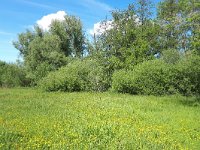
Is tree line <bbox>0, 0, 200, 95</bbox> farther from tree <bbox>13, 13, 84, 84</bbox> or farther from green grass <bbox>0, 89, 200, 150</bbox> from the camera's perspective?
green grass <bbox>0, 89, 200, 150</bbox>

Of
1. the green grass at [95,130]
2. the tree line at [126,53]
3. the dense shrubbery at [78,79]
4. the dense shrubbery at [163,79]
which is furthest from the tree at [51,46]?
the green grass at [95,130]

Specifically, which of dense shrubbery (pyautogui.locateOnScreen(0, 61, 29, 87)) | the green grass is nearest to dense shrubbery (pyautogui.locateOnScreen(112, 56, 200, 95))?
the green grass

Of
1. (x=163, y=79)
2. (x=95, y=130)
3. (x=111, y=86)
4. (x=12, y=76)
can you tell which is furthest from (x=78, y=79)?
(x=95, y=130)

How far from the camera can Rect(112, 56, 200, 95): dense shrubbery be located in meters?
34.8

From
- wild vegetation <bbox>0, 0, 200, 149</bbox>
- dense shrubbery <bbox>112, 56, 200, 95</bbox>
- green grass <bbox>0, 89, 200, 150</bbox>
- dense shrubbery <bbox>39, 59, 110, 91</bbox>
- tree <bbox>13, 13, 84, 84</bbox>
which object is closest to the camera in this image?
green grass <bbox>0, 89, 200, 150</bbox>

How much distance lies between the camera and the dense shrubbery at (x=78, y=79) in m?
38.6

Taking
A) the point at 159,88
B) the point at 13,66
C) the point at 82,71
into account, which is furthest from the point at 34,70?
the point at 159,88

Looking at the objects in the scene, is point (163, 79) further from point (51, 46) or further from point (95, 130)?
point (51, 46)

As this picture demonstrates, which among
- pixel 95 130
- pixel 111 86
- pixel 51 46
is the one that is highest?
pixel 51 46

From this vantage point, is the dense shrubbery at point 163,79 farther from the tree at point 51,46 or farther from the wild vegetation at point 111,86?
the tree at point 51,46

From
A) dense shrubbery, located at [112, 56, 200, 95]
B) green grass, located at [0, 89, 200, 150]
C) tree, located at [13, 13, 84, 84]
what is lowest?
green grass, located at [0, 89, 200, 150]

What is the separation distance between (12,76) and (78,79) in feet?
56.5

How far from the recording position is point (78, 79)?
129 feet

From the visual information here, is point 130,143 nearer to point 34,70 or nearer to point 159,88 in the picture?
point 159,88
